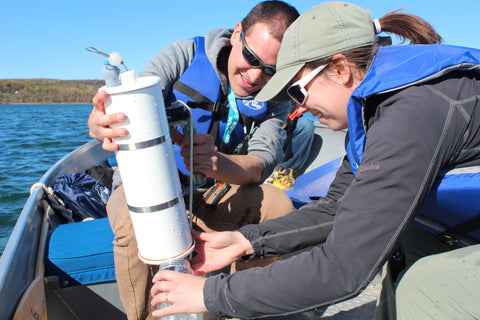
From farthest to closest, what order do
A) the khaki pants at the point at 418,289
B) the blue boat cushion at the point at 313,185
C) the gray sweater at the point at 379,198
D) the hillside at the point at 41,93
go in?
the hillside at the point at 41,93 → the blue boat cushion at the point at 313,185 → the khaki pants at the point at 418,289 → the gray sweater at the point at 379,198

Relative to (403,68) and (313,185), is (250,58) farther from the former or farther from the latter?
(313,185)

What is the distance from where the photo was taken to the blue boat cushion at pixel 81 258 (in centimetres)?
230

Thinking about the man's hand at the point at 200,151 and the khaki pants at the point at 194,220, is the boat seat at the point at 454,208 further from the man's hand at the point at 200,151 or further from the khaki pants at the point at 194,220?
the man's hand at the point at 200,151

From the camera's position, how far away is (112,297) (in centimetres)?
247

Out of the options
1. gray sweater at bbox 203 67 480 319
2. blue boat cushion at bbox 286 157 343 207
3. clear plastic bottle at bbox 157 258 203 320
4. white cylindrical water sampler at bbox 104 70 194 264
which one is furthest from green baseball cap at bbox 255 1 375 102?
blue boat cushion at bbox 286 157 343 207

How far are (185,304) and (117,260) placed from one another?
0.75 meters

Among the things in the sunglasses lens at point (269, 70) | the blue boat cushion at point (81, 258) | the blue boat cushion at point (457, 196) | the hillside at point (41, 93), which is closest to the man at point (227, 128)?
the sunglasses lens at point (269, 70)

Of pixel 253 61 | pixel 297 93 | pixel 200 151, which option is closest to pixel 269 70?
pixel 253 61

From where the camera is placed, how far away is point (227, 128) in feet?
8.58

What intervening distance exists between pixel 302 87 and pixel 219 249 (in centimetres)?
93

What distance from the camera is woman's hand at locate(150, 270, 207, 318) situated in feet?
4.64

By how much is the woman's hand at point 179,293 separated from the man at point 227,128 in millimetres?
556

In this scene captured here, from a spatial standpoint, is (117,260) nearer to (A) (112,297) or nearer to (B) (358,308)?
(A) (112,297)

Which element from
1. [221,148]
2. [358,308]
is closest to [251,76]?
[221,148]
